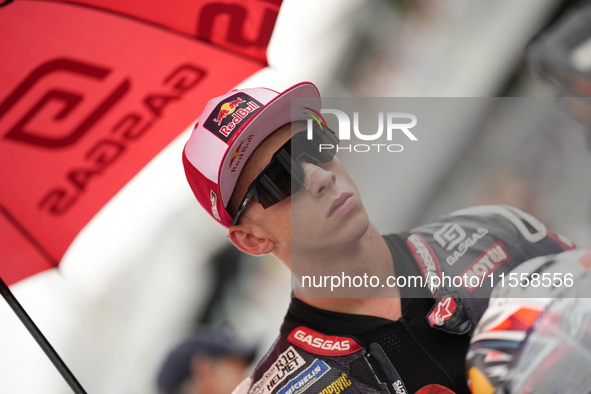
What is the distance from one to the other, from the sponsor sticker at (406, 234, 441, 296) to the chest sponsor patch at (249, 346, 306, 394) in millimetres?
281

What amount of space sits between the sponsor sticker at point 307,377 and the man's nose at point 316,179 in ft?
1.05

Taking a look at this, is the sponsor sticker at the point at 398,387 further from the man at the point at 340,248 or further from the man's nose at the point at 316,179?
the man's nose at the point at 316,179

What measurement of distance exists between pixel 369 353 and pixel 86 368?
1.93 feet

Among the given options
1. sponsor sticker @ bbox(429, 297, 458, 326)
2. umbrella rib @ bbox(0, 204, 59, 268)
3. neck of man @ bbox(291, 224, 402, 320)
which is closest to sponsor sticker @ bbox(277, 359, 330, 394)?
neck of man @ bbox(291, 224, 402, 320)

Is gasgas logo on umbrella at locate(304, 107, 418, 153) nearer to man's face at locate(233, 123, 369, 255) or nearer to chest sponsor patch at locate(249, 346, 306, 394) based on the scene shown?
man's face at locate(233, 123, 369, 255)

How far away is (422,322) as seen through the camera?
3.28 ft

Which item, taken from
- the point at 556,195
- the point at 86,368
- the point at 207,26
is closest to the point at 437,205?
the point at 556,195

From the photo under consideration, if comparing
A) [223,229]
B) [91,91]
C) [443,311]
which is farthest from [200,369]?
[91,91]

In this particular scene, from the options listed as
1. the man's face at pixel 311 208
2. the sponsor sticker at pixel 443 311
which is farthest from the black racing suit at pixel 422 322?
the man's face at pixel 311 208

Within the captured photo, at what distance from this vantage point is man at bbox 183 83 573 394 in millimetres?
980

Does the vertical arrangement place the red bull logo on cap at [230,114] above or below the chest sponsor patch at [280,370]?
above

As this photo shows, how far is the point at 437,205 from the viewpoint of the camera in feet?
3.52

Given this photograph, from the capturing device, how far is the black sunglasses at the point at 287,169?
98 cm

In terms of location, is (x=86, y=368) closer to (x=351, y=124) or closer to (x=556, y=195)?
(x=351, y=124)
